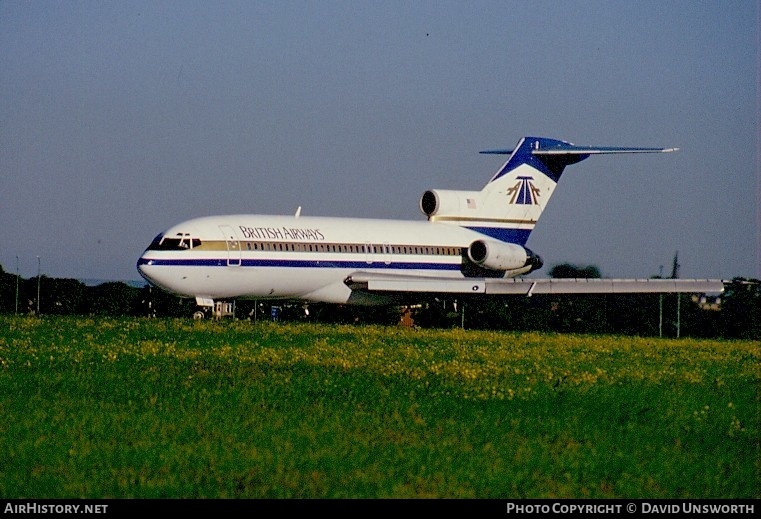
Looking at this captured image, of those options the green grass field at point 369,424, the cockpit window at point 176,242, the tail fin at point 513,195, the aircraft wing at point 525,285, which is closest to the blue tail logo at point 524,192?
the tail fin at point 513,195

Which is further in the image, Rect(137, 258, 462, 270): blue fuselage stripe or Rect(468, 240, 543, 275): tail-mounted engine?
Rect(468, 240, 543, 275): tail-mounted engine

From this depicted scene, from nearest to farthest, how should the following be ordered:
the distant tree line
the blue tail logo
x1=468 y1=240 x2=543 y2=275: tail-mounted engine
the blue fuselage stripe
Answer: the blue fuselage stripe → x1=468 y1=240 x2=543 y2=275: tail-mounted engine → the distant tree line → the blue tail logo

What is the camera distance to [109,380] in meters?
15.8

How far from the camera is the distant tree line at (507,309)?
4266 cm

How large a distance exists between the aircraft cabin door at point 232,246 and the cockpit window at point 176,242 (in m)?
0.91

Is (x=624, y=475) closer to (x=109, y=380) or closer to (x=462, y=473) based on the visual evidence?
(x=462, y=473)

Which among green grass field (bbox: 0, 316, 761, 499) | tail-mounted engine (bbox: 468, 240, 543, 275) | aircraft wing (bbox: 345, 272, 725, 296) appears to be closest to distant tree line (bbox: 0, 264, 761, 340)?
aircraft wing (bbox: 345, 272, 725, 296)

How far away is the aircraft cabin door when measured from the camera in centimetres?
3547

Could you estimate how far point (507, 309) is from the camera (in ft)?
161

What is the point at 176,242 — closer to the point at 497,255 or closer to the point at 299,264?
the point at 299,264

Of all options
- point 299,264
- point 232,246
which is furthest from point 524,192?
point 232,246

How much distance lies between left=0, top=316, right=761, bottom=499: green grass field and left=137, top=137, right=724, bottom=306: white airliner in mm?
13973

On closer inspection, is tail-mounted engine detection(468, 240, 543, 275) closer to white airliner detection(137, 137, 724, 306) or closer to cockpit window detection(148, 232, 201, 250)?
white airliner detection(137, 137, 724, 306)

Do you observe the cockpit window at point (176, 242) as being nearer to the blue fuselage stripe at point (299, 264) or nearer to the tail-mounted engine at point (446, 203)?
the blue fuselage stripe at point (299, 264)
